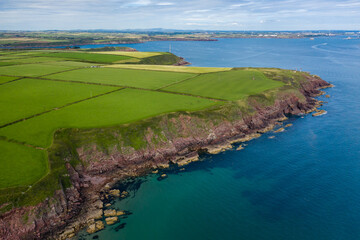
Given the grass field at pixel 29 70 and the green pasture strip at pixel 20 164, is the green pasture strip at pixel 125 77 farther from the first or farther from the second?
the green pasture strip at pixel 20 164

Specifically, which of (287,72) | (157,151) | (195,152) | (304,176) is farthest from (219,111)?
(287,72)

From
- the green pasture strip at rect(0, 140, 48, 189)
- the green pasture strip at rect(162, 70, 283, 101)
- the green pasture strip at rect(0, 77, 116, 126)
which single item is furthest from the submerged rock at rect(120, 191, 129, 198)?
the green pasture strip at rect(162, 70, 283, 101)

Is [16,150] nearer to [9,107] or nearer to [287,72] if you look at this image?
[9,107]

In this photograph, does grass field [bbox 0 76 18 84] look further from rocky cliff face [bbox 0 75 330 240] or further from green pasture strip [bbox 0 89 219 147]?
rocky cliff face [bbox 0 75 330 240]

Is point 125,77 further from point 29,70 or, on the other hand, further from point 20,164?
point 20,164

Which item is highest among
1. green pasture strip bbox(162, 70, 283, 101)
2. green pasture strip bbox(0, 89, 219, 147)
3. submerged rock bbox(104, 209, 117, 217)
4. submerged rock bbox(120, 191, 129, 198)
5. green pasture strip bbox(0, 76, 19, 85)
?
green pasture strip bbox(0, 76, 19, 85)

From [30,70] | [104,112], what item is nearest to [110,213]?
[104,112]

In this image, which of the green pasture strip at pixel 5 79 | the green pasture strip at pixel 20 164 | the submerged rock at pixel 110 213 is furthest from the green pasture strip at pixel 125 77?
the submerged rock at pixel 110 213
